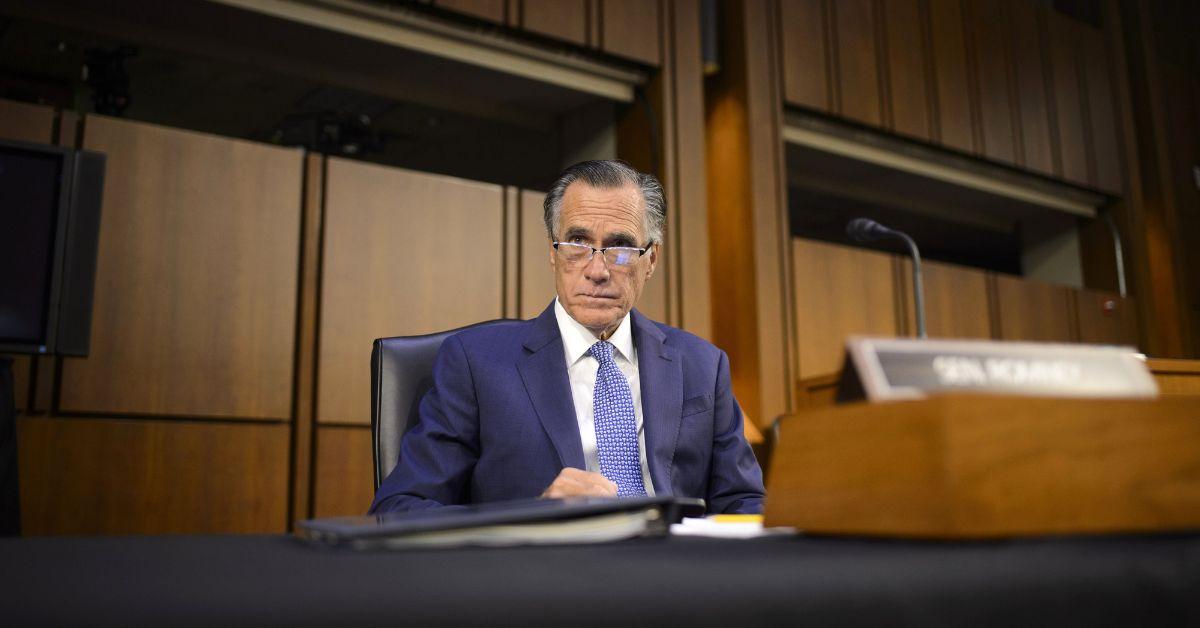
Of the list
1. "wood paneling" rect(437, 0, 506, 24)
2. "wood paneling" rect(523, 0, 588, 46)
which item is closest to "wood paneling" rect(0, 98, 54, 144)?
"wood paneling" rect(437, 0, 506, 24)

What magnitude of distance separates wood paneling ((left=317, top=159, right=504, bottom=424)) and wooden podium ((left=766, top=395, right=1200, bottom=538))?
353 cm

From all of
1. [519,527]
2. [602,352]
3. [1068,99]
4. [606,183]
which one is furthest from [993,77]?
[519,527]

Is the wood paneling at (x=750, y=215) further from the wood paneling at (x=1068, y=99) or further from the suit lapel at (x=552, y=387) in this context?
the suit lapel at (x=552, y=387)

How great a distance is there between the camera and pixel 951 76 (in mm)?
6336

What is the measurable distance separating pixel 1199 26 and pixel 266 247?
805cm

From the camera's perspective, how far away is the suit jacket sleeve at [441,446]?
1560 millimetres

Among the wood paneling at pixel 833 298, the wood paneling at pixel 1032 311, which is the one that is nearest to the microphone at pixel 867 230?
the wood paneling at pixel 833 298

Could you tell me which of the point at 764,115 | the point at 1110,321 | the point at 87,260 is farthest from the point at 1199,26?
the point at 87,260

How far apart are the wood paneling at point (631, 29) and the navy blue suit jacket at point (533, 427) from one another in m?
3.22

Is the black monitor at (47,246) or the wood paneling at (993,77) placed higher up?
the wood paneling at (993,77)

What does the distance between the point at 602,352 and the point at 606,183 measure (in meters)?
0.45

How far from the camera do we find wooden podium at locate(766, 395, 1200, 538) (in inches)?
22.5

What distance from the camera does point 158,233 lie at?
3670 mm

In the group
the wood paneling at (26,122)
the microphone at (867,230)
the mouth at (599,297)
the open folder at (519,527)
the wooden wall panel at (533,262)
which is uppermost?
the wood paneling at (26,122)
